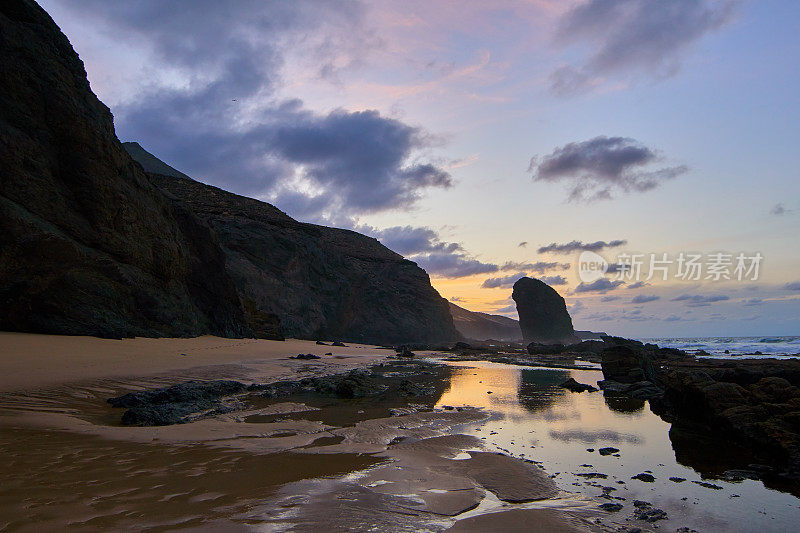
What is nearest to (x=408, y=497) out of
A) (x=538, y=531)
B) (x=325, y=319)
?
(x=538, y=531)

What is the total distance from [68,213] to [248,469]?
55.9ft

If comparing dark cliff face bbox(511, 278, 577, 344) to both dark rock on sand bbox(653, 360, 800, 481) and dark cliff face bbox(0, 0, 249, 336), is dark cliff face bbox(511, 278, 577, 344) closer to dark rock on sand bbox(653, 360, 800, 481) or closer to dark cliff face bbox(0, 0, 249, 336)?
dark cliff face bbox(0, 0, 249, 336)

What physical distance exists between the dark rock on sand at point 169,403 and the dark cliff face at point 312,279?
23186 mm

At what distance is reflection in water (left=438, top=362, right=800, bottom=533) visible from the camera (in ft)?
17.1

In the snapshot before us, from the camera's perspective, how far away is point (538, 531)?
4.23 m

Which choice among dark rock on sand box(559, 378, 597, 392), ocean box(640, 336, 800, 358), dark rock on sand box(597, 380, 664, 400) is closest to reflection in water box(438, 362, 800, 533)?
dark rock on sand box(597, 380, 664, 400)

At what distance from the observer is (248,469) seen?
5.46m

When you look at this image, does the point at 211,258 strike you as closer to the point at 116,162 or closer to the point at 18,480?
the point at 116,162

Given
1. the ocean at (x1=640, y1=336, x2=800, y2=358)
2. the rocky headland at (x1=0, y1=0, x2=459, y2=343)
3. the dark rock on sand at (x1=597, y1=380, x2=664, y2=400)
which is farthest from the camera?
the ocean at (x1=640, y1=336, x2=800, y2=358)

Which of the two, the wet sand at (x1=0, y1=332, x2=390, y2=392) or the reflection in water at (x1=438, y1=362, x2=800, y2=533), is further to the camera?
the wet sand at (x1=0, y1=332, x2=390, y2=392)

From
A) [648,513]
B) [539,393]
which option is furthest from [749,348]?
[648,513]

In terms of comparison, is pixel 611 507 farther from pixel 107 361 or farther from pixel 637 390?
pixel 107 361

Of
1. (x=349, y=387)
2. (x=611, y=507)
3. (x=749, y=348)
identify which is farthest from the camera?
(x=749, y=348)

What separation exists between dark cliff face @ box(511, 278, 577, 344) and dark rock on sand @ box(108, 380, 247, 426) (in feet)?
348
